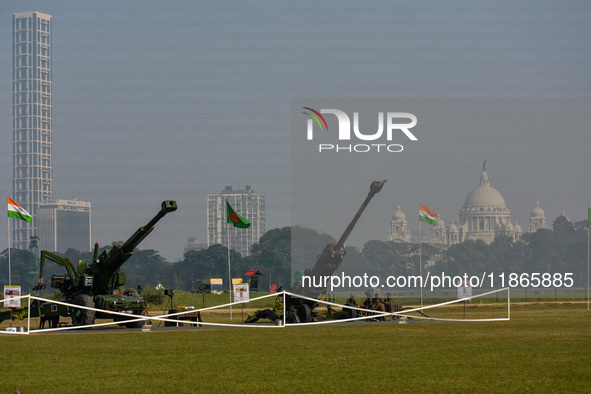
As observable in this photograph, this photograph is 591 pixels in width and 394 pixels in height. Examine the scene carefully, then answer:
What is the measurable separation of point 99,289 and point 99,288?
0.18ft

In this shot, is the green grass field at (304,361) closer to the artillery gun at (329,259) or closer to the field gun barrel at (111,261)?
the field gun barrel at (111,261)

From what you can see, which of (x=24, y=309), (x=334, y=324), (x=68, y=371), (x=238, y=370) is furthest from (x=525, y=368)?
(x=24, y=309)

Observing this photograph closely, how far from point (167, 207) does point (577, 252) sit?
160 m

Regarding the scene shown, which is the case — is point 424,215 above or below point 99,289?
above

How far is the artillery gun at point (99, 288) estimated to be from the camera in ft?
119

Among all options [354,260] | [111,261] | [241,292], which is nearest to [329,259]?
[241,292]

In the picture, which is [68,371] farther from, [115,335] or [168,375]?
[115,335]

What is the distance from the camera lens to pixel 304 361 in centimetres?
2023

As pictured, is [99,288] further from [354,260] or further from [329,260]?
[354,260]

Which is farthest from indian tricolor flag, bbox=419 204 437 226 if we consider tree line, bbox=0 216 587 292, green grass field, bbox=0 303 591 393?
tree line, bbox=0 216 587 292

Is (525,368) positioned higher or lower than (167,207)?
lower

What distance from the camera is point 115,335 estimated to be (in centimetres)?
3106

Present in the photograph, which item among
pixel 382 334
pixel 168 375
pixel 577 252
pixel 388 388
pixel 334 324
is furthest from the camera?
pixel 577 252

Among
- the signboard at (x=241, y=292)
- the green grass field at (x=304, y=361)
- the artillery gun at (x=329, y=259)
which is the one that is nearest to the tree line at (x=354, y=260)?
the artillery gun at (x=329, y=259)
